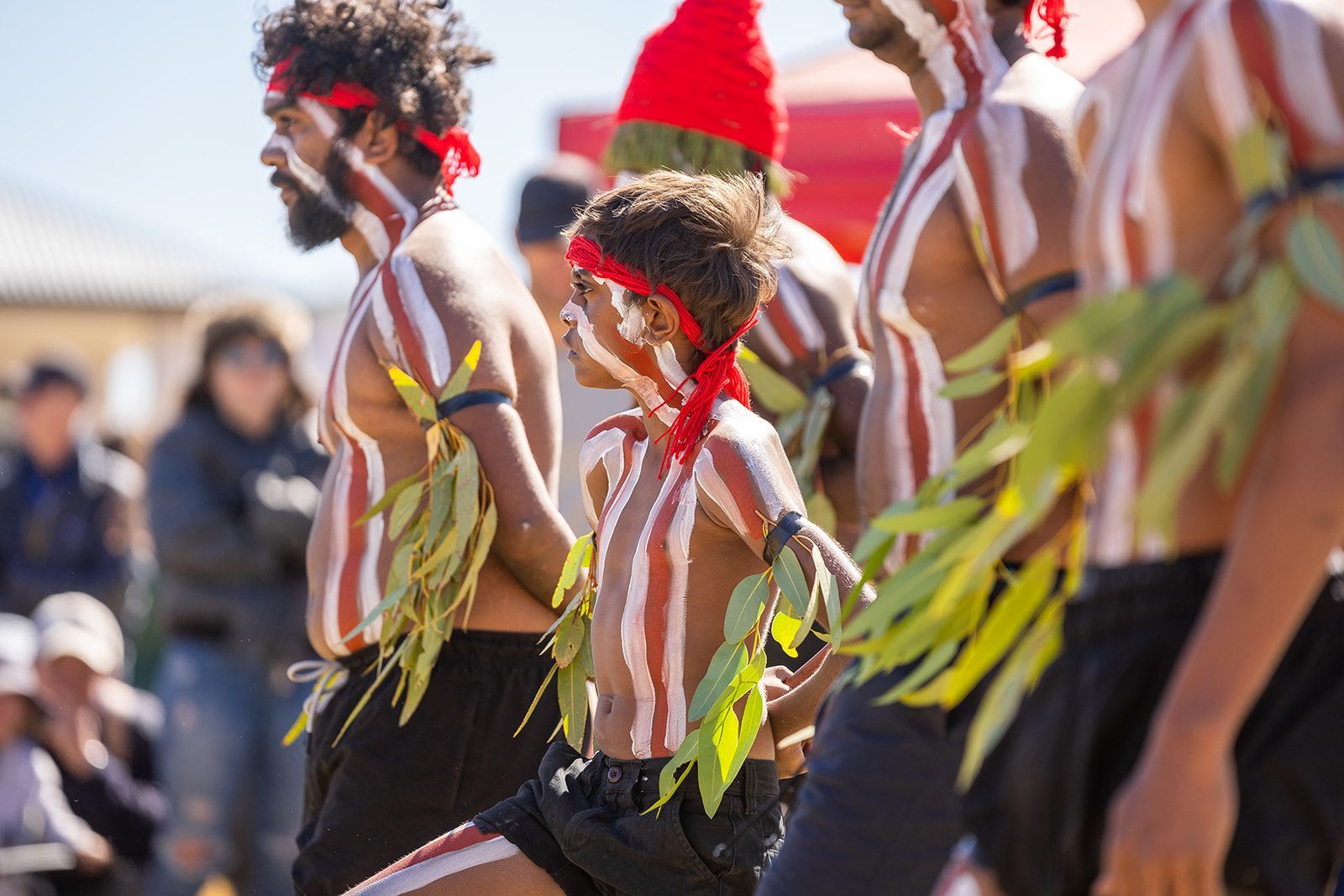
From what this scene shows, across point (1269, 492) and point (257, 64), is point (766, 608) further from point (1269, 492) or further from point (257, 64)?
point (257, 64)

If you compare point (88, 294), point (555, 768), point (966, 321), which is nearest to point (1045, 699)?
point (966, 321)

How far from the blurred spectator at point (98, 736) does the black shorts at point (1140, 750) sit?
195 inches

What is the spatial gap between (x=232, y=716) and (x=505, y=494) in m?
3.09

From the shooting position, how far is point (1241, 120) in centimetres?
159

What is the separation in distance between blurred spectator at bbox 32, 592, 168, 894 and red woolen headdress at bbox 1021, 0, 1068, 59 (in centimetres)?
460

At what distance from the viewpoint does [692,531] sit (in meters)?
2.78

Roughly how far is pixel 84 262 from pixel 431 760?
24.1 m

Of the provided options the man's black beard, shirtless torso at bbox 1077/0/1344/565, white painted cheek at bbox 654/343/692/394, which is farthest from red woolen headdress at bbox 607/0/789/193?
shirtless torso at bbox 1077/0/1344/565

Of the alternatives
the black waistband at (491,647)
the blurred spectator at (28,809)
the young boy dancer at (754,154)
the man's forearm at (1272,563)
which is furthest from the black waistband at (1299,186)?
the blurred spectator at (28,809)

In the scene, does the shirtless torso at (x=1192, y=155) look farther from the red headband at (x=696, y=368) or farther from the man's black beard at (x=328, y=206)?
the man's black beard at (x=328, y=206)

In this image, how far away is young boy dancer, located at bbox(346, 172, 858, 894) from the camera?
2.69 meters

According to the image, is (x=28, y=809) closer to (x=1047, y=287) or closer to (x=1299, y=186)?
(x=1047, y=287)

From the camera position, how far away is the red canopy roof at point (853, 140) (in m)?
6.64

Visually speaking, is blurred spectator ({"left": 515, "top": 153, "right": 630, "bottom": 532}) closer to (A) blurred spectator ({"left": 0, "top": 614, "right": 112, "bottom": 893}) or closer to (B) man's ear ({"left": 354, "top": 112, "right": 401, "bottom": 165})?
(B) man's ear ({"left": 354, "top": 112, "right": 401, "bottom": 165})
